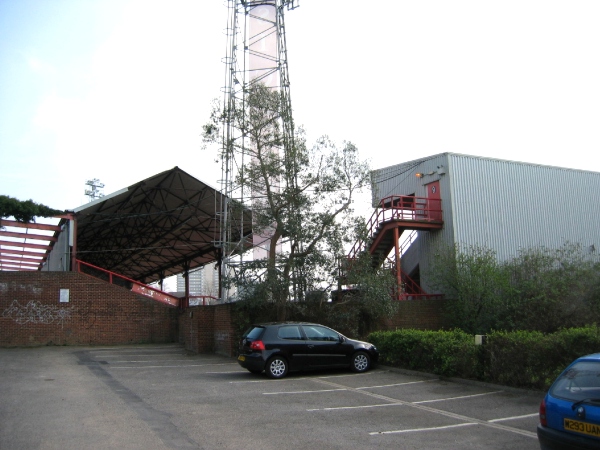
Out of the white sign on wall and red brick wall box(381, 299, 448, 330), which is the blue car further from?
the white sign on wall

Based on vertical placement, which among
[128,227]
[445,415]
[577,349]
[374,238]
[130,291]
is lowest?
Answer: [445,415]

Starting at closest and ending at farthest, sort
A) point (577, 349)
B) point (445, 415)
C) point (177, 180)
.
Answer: point (445, 415)
point (577, 349)
point (177, 180)

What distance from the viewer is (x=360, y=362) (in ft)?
48.5

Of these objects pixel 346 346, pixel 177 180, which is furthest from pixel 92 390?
pixel 177 180

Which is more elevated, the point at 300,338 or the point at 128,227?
the point at 128,227

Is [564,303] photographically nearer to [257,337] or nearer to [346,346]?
[346,346]

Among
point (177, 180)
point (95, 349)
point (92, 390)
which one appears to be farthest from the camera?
point (177, 180)

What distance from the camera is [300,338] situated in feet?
46.9

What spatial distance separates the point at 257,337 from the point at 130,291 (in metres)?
12.9

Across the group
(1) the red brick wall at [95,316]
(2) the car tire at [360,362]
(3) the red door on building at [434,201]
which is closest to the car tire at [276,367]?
(2) the car tire at [360,362]

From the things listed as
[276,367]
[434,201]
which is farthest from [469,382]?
[434,201]

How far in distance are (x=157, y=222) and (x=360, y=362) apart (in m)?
22.5

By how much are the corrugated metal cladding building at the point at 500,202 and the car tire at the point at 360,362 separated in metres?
9.73

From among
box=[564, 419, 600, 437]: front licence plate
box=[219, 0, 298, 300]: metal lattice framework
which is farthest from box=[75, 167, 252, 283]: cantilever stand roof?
box=[564, 419, 600, 437]: front licence plate
